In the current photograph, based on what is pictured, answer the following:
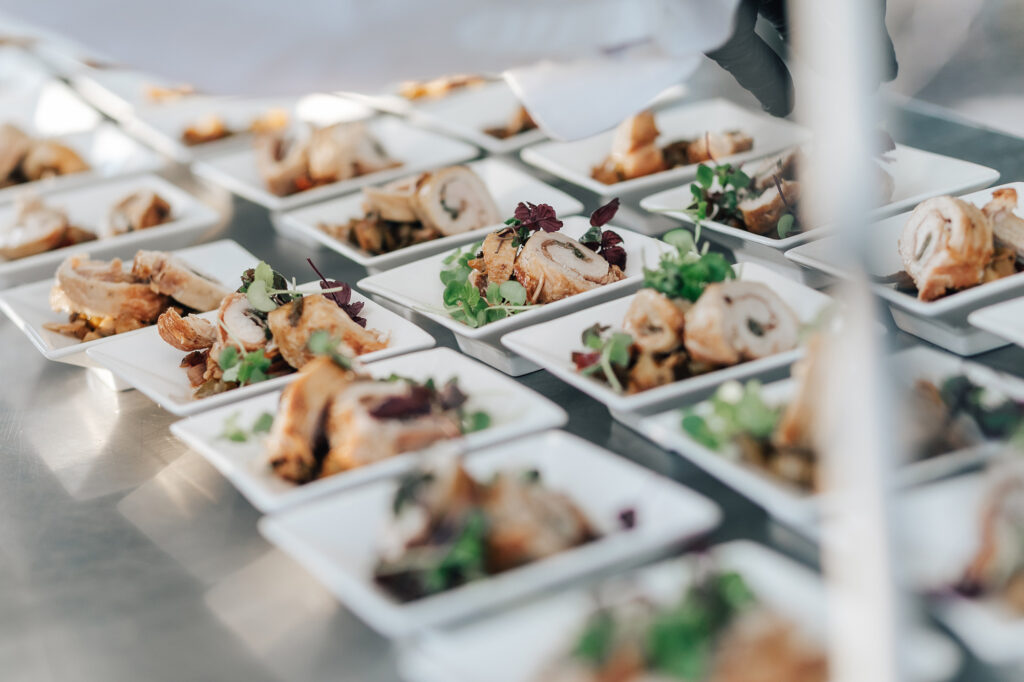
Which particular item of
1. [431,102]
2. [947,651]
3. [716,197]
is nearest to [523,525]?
[947,651]

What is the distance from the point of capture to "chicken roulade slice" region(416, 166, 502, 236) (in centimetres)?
184

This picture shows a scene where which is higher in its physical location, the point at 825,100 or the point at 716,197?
the point at 825,100

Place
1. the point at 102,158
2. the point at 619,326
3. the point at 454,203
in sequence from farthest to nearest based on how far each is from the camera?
the point at 102,158, the point at 454,203, the point at 619,326

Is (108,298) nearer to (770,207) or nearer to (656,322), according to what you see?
(656,322)

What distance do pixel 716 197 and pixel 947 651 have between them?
1080mm

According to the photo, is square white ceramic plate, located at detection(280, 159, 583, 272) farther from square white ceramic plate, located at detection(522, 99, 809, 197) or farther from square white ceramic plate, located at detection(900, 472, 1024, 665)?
square white ceramic plate, located at detection(900, 472, 1024, 665)

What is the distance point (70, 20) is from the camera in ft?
3.12

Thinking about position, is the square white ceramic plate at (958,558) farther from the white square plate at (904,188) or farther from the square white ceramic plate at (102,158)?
the square white ceramic plate at (102,158)

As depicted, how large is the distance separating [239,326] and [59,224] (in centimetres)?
79

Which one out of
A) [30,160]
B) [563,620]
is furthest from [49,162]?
[563,620]

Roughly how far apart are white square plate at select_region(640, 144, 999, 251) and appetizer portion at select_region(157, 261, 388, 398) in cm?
54

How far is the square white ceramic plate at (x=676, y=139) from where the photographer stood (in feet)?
6.33

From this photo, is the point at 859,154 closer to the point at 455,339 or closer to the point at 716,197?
the point at 455,339

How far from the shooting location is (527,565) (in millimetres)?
903
